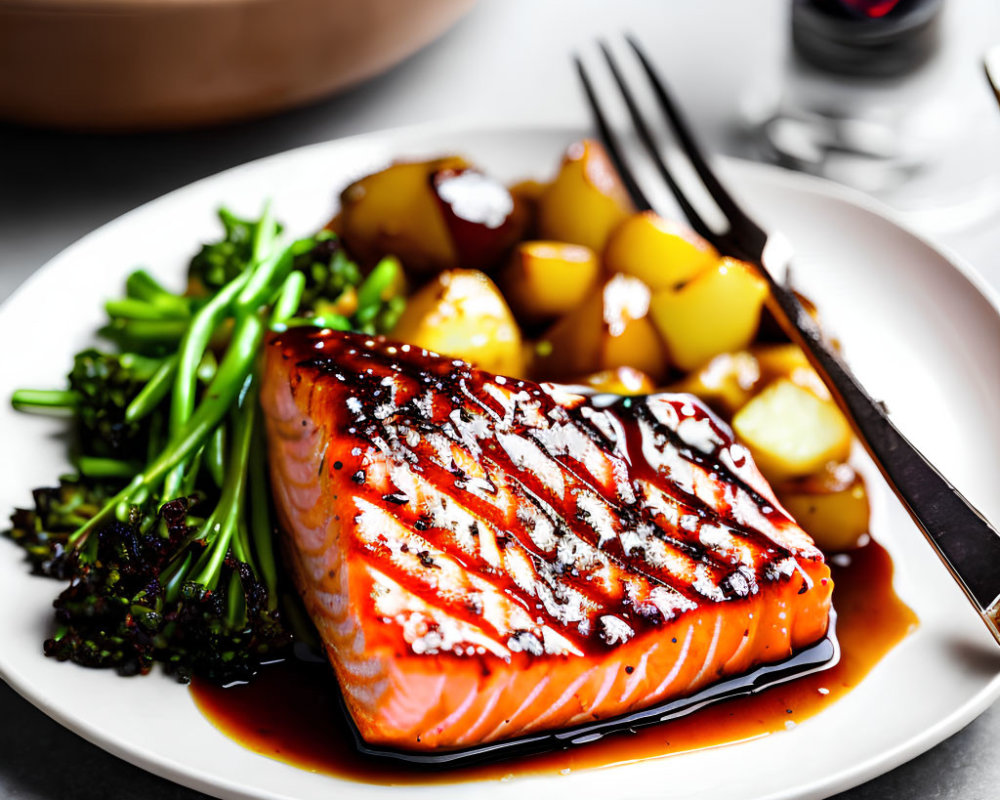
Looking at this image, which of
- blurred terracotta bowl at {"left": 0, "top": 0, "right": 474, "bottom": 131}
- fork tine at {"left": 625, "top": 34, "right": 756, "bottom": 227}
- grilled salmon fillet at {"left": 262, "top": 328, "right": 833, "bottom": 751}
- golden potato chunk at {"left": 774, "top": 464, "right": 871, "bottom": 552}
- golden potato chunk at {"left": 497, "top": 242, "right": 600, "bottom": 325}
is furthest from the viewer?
blurred terracotta bowl at {"left": 0, "top": 0, "right": 474, "bottom": 131}

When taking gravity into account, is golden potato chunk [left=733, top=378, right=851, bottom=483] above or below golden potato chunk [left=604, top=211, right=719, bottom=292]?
below

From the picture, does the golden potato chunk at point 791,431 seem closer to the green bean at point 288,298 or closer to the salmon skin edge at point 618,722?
the salmon skin edge at point 618,722

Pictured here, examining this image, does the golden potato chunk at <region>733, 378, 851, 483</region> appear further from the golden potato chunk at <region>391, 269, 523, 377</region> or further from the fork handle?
the golden potato chunk at <region>391, 269, 523, 377</region>

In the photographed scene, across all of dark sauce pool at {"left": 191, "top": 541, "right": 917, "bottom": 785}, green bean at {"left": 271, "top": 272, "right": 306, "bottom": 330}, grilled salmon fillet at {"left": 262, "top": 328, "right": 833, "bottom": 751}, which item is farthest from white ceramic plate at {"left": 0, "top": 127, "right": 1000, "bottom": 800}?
green bean at {"left": 271, "top": 272, "right": 306, "bottom": 330}

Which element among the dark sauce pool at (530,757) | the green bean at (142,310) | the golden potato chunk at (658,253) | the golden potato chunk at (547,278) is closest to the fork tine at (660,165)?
the golden potato chunk at (658,253)

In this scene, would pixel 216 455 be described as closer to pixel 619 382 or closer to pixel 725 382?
pixel 619 382

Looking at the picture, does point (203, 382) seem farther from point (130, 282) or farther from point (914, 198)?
point (914, 198)

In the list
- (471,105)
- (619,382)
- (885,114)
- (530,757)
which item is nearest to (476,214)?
(619,382)
